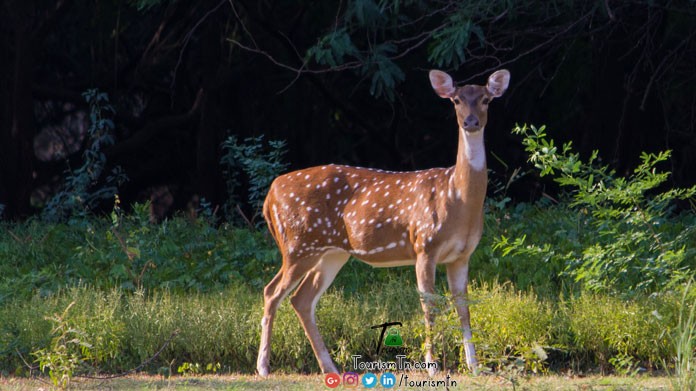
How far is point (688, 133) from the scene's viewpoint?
1402 cm

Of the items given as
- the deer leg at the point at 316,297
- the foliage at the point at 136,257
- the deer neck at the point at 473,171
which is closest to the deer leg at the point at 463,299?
the deer neck at the point at 473,171

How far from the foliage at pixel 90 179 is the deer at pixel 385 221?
17.3ft

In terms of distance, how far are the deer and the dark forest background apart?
236 centimetres

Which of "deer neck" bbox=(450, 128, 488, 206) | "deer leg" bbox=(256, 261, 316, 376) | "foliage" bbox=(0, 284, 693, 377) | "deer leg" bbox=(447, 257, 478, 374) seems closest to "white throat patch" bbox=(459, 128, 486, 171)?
"deer neck" bbox=(450, 128, 488, 206)

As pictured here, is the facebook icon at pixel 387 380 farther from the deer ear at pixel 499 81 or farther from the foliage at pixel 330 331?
the deer ear at pixel 499 81

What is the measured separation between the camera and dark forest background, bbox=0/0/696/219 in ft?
41.2

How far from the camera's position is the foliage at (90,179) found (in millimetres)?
14258

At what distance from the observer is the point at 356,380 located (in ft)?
27.3

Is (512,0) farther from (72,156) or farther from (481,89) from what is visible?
(72,156)

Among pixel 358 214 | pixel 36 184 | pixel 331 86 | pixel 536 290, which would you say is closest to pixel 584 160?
pixel 331 86

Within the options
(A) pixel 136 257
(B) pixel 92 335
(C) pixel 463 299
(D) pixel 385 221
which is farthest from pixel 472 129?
(A) pixel 136 257

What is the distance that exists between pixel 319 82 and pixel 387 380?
23.1 ft

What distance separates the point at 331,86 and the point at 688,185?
460 cm

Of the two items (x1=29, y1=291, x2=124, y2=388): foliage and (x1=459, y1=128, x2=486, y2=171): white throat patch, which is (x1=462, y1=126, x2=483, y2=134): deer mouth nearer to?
(x1=459, y1=128, x2=486, y2=171): white throat patch
